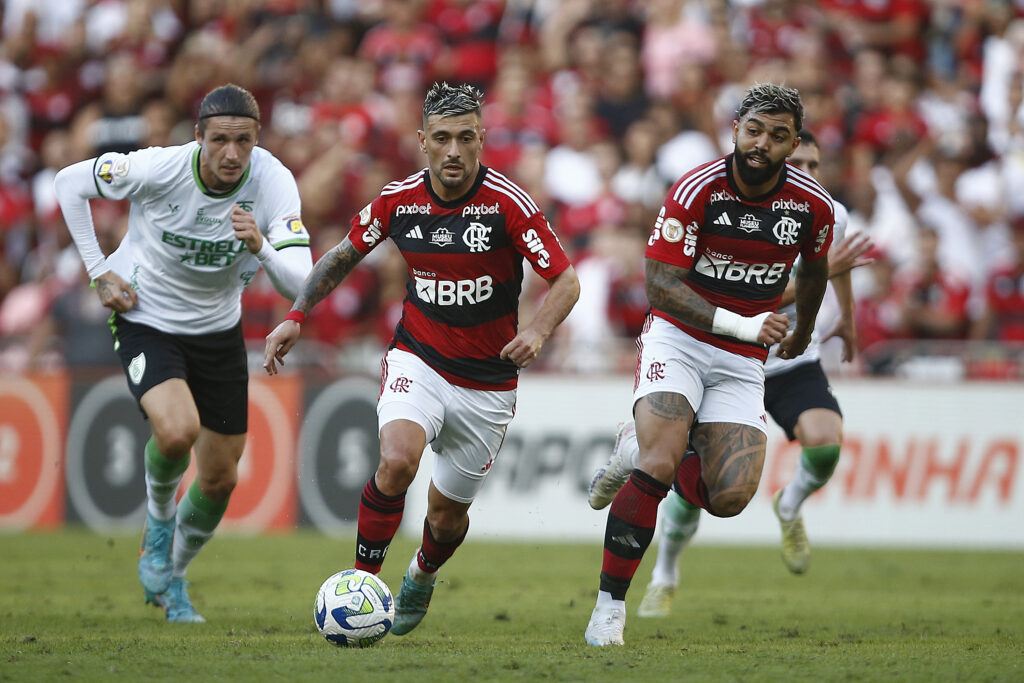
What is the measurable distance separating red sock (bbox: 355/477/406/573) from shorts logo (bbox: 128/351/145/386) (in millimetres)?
1939

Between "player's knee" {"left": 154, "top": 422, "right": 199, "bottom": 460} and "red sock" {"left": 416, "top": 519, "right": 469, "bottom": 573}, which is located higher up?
"player's knee" {"left": 154, "top": 422, "right": 199, "bottom": 460}

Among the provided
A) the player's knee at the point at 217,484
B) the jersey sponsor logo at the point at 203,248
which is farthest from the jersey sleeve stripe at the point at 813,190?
the player's knee at the point at 217,484

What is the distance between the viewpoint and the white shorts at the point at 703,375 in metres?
7.21

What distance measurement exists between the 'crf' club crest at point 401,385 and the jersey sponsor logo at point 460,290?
1.53 feet

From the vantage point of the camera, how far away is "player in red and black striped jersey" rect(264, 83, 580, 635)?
6.87m

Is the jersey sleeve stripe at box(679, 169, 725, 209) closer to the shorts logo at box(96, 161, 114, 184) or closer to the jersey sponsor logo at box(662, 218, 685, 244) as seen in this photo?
the jersey sponsor logo at box(662, 218, 685, 244)

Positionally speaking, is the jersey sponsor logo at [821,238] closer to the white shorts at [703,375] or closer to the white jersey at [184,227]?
the white shorts at [703,375]

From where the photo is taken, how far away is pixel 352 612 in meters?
6.39

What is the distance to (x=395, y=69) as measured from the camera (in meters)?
17.7

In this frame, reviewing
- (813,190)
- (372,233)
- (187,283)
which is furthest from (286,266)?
(813,190)

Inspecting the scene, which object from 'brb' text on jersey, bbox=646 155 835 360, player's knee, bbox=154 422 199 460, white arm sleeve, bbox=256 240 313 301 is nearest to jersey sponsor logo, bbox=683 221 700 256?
'brb' text on jersey, bbox=646 155 835 360

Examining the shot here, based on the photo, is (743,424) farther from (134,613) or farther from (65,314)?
(65,314)

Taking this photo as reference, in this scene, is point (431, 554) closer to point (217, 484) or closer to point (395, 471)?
point (395, 471)

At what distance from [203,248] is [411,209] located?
169 cm
